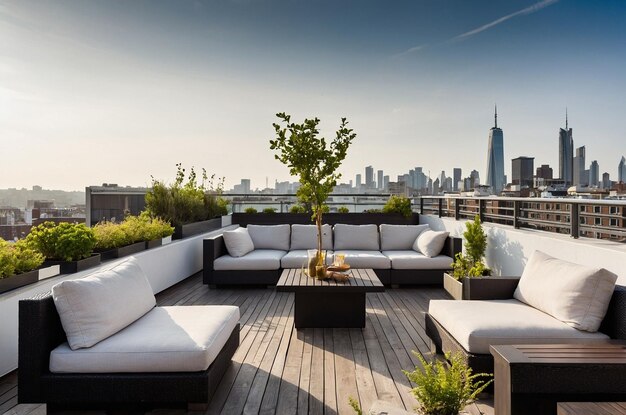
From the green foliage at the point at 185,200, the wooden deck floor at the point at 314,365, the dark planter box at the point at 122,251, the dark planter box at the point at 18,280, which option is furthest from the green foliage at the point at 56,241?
the green foliage at the point at 185,200

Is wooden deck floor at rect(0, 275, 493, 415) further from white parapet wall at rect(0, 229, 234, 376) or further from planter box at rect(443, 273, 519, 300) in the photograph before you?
planter box at rect(443, 273, 519, 300)

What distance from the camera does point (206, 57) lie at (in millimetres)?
7547

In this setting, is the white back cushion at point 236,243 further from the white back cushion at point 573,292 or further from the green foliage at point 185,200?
the white back cushion at point 573,292

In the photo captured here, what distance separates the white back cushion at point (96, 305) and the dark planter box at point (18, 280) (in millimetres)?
836

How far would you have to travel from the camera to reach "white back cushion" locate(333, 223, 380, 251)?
625cm

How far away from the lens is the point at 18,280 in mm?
2814

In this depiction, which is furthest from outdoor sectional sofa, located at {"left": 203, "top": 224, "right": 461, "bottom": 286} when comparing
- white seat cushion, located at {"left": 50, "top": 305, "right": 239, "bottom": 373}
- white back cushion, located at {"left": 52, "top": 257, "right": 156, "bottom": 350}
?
white seat cushion, located at {"left": 50, "top": 305, "right": 239, "bottom": 373}

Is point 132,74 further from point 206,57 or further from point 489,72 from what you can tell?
point 489,72

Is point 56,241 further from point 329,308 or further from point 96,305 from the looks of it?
point 329,308

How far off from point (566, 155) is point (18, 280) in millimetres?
Answer: 23988

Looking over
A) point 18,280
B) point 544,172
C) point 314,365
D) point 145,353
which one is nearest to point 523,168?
point 544,172

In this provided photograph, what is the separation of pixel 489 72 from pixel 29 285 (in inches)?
352

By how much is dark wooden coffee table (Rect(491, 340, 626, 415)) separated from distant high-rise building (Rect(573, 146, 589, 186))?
19.6 m

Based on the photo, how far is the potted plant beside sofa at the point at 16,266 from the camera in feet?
8.85
